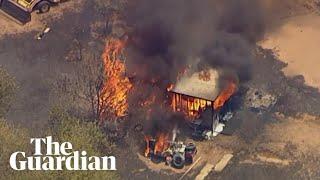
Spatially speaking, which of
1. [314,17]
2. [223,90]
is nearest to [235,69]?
[223,90]

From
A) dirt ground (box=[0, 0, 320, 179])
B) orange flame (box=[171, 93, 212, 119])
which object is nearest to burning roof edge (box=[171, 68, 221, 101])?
orange flame (box=[171, 93, 212, 119])

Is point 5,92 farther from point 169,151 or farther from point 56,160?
point 169,151

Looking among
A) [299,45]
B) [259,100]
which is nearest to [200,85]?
[259,100]

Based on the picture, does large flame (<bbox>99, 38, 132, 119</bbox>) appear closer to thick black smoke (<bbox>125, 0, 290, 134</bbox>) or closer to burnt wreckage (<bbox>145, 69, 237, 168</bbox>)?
thick black smoke (<bbox>125, 0, 290, 134</bbox>)

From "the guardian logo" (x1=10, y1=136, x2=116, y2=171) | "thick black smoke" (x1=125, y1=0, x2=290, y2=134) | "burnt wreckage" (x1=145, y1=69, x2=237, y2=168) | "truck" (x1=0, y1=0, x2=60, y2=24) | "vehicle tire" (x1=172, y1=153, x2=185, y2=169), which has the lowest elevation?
"vehicle tire" (x1=172, y1=153, x2=185, y2=169)

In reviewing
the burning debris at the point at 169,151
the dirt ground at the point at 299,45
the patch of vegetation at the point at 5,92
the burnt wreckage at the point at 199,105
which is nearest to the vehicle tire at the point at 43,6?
the patch of vegetation at the point at 5,92

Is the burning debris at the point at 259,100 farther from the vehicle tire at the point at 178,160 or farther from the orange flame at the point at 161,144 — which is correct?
the vehicle tire at the point at 178,160

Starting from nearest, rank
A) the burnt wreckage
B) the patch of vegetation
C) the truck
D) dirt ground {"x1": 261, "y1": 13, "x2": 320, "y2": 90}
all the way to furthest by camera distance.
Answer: the patch of vegetation
the burnt wreckage
dirt ground {"x1": 261, "y1": 13, "x2": 320, "y2": 90}
the truck
